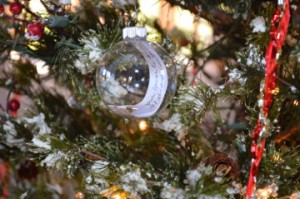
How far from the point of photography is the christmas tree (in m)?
0.51

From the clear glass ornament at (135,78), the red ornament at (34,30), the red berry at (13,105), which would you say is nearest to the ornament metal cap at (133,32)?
the clear glass ornament at (135,78)

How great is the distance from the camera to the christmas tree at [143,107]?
1.67 feet

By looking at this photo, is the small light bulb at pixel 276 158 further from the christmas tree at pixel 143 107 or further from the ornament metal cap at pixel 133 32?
the ornament metal cap at pixel 133 32

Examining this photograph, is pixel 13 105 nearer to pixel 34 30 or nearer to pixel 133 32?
pixel 34 30

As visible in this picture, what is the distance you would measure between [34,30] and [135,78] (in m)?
0.17

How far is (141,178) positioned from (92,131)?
1.01 ft

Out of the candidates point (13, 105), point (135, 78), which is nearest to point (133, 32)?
point (135, 78)

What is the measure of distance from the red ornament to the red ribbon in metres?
0.29

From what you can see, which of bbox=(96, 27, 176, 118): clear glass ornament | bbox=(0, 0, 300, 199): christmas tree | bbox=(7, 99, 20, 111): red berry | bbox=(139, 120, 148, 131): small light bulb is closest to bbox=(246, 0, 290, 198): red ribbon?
bbox=(0, 0, 300, 199): christmas tree

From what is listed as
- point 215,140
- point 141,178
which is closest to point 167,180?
point 141,178

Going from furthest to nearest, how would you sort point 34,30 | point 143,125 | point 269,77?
point 143,125
point 34,30
point 269,77

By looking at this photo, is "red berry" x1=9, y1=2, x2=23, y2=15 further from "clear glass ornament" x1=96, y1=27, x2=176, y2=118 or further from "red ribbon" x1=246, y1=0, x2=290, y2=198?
"red ribbon" x1=246, y1=0, x2=290, y2=198

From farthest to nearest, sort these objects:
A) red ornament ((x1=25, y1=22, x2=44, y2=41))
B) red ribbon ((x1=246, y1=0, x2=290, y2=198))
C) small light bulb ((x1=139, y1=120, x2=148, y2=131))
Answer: small light bulb ((x1=139, y1=120, x2=148, y2=131)) → red ornament ((x1=25, y1=22, x2=44, y2=41)) → red ribbon ((x1=246, y1=0, x2=290, y2=198))

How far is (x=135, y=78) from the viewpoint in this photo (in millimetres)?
526
